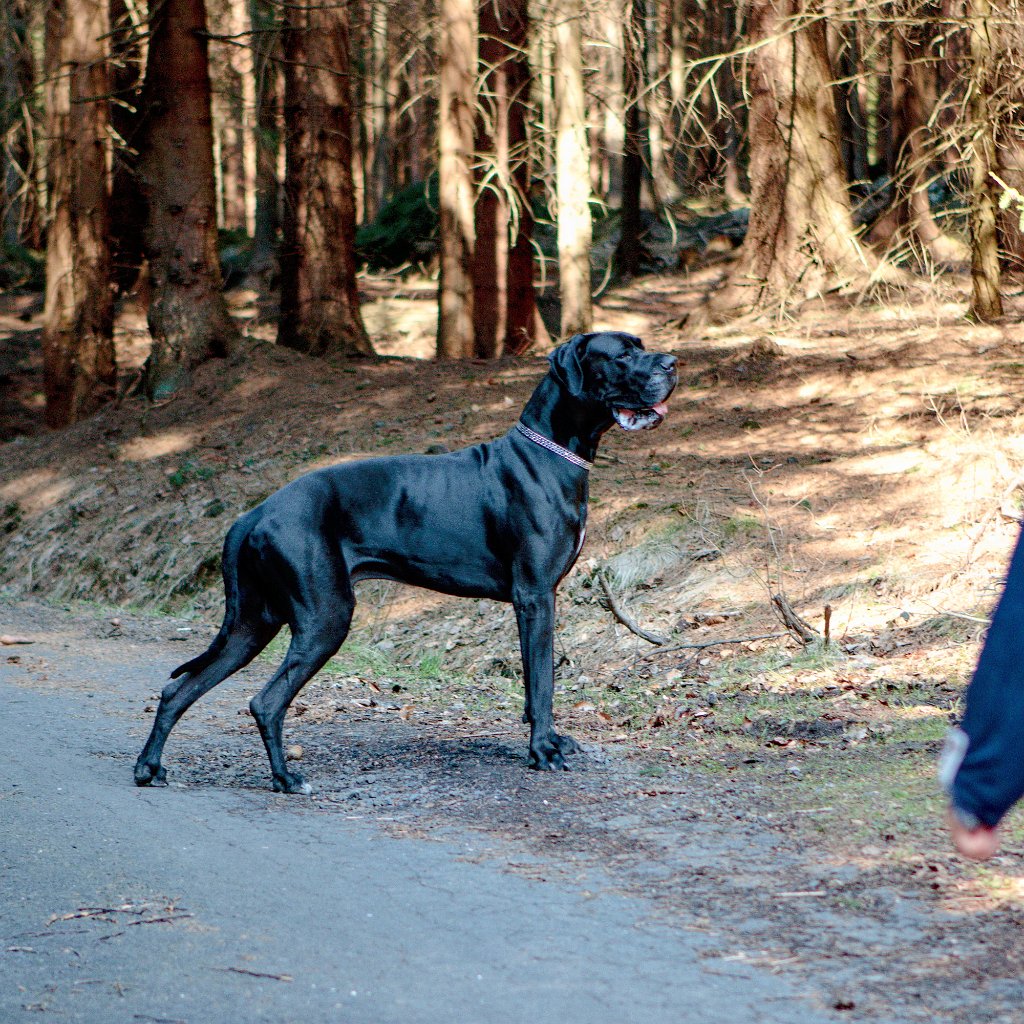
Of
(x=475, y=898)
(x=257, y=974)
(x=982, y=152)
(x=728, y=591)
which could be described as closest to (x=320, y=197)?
(x=982, y=152)

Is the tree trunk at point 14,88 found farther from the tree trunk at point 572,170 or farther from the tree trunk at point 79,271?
the tree trunk at point 572,170

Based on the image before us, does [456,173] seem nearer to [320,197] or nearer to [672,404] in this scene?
[320,197]

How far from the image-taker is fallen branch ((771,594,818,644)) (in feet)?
29.0

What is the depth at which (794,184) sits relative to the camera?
17469mm

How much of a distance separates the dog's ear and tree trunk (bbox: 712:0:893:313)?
35.9 ft

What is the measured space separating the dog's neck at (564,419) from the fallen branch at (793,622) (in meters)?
2.47

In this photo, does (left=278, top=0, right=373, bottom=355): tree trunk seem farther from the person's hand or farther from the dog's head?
the person's hand

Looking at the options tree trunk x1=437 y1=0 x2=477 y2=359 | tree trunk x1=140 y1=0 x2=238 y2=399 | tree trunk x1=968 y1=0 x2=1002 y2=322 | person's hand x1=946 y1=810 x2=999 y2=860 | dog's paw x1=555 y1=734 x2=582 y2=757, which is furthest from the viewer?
tree trunk x1=437 y1=0 x2=477 y2=359

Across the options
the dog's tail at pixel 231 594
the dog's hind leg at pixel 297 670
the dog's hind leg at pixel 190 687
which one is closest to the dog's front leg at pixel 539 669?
the dog's hind leg at pixel 297 670

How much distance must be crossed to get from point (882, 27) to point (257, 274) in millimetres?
18289

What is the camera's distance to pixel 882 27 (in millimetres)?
16750

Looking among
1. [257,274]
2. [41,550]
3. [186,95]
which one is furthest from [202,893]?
[257,274]

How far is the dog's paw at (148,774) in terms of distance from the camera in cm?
677

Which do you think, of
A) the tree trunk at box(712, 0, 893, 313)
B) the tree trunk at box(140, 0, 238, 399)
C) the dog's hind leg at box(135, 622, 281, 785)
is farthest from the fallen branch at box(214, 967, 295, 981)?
the tree trunk at box(140, 0, 238, 399)
